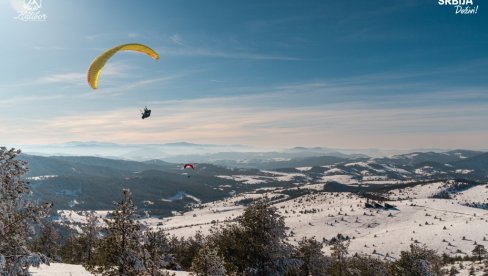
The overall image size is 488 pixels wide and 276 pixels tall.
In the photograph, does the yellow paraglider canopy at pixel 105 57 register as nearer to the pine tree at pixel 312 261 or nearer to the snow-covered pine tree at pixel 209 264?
the snow-covered pine tree at pixel 209 264

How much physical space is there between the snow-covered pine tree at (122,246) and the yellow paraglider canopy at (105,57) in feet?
27.1

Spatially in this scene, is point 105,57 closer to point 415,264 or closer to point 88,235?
point 415,264

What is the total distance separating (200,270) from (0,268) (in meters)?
18.1

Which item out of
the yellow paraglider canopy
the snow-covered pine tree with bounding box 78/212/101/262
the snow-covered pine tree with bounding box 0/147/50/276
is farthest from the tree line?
the yellow paraglider canopy

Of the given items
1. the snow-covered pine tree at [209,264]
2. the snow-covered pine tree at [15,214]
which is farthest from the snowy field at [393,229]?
the snow-covered pine tree at [15,214]

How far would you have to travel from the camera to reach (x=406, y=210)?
174000mm

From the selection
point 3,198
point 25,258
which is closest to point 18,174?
point 3,198

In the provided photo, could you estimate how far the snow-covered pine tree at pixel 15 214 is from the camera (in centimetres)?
1988

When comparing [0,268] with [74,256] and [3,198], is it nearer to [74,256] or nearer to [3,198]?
[3,198]

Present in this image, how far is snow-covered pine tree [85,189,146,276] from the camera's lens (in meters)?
26.3

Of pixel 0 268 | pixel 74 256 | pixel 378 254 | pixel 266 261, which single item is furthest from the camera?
pixel 378 254

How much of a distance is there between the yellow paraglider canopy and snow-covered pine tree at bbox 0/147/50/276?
18.5ft

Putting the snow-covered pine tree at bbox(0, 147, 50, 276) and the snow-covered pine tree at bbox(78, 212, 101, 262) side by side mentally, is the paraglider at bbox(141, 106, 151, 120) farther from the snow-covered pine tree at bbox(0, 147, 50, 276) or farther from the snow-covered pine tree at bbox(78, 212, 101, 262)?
the snow-covered pine tree at bbox(78, 212, 101, 262)

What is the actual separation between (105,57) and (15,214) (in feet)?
33.0
